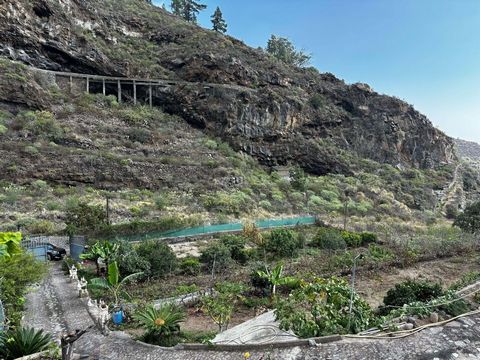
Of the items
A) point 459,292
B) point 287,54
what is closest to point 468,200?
point 287,54

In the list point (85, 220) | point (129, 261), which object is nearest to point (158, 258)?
point (129, 261)

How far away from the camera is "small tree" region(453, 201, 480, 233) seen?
97.3 ft

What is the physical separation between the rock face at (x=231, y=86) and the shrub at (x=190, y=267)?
37.1 metres

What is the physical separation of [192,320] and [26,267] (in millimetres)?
5958

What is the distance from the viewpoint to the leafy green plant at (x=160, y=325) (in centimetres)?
934

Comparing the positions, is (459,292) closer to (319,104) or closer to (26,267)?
(26,267)

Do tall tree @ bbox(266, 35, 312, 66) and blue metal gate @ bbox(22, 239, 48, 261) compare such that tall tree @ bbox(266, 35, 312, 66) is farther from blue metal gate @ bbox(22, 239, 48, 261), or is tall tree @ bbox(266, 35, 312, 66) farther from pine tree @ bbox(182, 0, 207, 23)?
blue metal gate @ bbox(22, 239, 48, 261)

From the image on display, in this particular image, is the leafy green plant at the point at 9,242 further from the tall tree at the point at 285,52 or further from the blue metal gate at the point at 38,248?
the tall tree at the point at 285,52

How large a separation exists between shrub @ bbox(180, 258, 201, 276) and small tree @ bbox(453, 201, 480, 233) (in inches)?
984

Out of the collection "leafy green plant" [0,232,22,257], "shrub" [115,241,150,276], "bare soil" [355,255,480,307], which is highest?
"leafy green plant" [0,232,22,257]

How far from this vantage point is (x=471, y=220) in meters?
30.0

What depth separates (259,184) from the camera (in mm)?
47938

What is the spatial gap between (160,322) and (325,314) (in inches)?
175

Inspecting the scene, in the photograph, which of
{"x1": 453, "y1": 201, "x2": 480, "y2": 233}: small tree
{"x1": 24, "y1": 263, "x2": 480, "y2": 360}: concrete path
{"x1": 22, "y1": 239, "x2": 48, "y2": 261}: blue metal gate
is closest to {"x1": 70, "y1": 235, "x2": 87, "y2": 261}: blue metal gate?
{"x1": 22, "y1": 239, "x2": 48, "y2": 261}: blue metal gate
